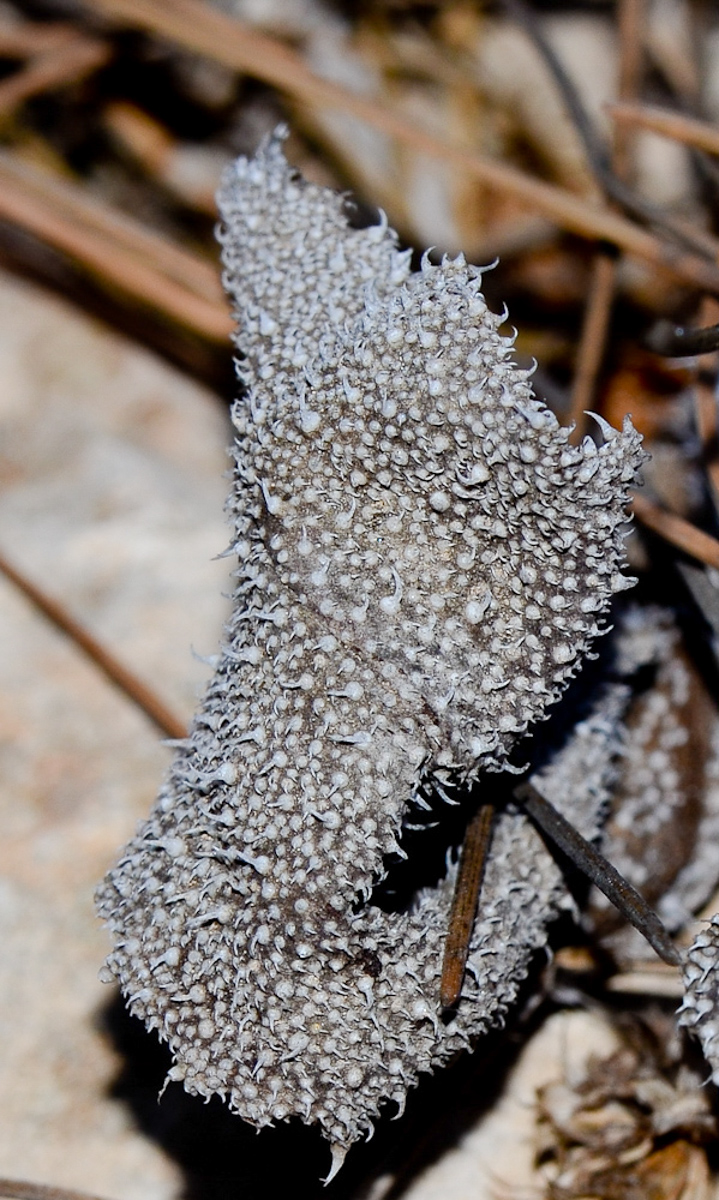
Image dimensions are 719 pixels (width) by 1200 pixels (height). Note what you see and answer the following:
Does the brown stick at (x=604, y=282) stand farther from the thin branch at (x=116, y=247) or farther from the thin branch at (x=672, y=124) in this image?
the thin branch at (x=116, y=247)

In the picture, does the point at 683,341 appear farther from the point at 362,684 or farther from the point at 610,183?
the point at 362,684

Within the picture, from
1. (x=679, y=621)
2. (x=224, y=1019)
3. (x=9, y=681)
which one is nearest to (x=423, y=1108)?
(x=224, y=1019)

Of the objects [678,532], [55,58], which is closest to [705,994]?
[678,532]

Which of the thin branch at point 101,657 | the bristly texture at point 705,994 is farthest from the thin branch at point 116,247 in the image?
the bristly texture at point 705,994

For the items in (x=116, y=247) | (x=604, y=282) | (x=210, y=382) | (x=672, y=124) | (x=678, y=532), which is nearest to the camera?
(x=678, y=532)

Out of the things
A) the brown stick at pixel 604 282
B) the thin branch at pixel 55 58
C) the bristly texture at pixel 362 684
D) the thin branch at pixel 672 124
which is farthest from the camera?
the thin branch at pixel 55 58

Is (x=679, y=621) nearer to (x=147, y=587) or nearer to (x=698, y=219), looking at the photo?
(x=147, y=587)
